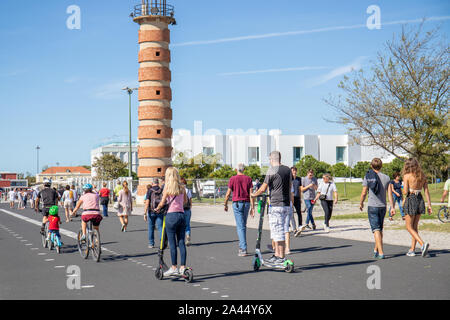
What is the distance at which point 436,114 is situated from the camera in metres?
25.4

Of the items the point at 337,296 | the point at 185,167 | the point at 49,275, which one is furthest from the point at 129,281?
the point at 185,167

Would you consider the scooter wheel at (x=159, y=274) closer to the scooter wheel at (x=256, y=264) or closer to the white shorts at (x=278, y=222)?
the scooter wheel at (x=256, y=264)

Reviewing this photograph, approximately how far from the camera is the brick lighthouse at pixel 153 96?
A: 48.9 meters

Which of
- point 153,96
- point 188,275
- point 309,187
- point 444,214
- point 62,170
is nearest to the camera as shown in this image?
point 188,275

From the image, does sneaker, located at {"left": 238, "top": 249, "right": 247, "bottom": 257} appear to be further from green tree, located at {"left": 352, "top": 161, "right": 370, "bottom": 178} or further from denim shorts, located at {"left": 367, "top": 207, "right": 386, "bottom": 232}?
green tree, located at {"left": 352, "top": 161, "right": 370, "bottom": 178}

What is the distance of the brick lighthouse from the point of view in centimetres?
4891

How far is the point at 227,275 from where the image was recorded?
9336 millimetres

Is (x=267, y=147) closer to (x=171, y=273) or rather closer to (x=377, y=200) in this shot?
(x=377, y=200)

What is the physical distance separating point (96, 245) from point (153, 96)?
3822cm

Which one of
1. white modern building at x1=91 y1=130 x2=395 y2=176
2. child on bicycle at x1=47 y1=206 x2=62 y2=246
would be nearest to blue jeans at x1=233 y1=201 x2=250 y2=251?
child on bicycle at x1=47 y1=206 x2=62 y2=246

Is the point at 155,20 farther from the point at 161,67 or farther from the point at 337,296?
the point at 337,296

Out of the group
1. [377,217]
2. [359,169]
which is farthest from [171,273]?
[359,169]

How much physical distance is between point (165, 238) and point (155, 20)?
4272cm

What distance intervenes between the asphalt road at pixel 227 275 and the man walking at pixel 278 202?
1.62 ft
